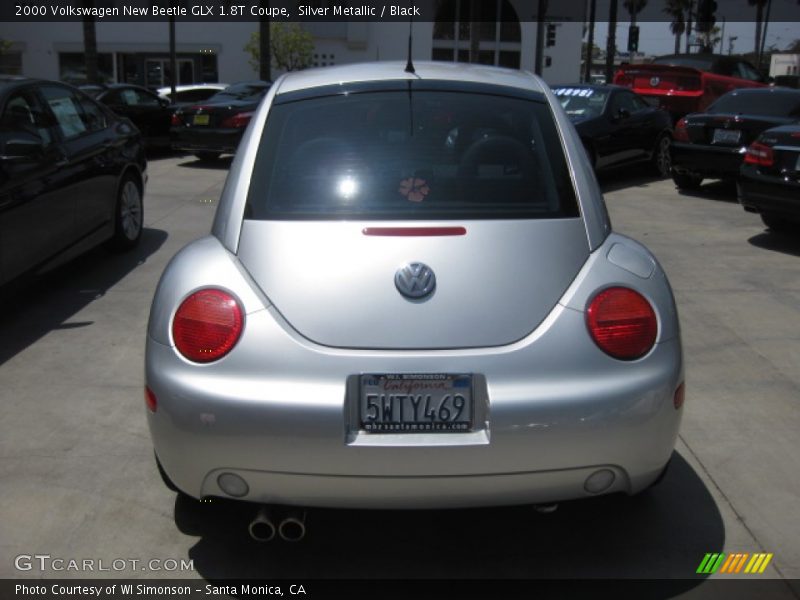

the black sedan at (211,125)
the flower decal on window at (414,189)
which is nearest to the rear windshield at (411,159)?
the flower decal on window at (414,189)

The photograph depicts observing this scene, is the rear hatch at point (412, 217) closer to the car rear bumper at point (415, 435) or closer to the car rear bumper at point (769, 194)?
the car rear bumper at point (415, 435)

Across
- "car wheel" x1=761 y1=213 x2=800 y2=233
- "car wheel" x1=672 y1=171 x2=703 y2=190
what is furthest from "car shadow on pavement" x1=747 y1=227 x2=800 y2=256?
"car wheel" x1=672 y1=171 x2=703 y2=190

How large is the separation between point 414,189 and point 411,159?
0.16 m

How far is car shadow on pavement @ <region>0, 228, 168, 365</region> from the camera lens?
5.64 metres

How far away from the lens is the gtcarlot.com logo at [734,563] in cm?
312

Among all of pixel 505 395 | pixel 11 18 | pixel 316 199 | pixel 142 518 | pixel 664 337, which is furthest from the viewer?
pixel 11 18

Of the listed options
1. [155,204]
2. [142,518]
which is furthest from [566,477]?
[155,204]

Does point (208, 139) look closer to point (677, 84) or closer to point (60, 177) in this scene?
point (60, 177)

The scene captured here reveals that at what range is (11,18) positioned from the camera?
43.9 metres

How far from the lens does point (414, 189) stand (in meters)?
3.19

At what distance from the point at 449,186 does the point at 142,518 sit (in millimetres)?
1703

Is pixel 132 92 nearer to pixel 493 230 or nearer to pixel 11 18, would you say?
pixel 493 230

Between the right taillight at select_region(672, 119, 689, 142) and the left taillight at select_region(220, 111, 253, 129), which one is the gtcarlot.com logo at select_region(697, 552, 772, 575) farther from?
the left taillight at select_region(220, 111, 253, 129)

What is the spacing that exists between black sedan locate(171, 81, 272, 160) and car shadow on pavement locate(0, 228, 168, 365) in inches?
242
